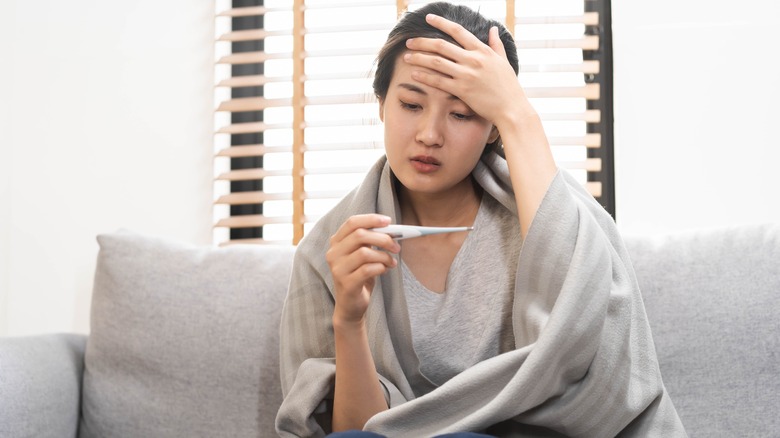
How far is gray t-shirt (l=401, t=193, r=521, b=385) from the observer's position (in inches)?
51.6

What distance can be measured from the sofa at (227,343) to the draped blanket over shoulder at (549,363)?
0.92ft

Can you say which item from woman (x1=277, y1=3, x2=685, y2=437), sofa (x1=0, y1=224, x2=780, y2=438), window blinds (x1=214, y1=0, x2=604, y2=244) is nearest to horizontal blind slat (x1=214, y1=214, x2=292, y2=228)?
window blinds (x1=214, y1=0, x2=604, y2=244)

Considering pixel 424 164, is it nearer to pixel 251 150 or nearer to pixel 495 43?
pixel 495 43

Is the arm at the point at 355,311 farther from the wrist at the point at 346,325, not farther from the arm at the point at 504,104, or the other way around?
the arm at the point at 504,104

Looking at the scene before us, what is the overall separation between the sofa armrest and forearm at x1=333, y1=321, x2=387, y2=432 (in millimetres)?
640

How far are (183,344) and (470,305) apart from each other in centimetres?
67

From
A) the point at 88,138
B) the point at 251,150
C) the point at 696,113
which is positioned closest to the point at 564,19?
the point at 696,113

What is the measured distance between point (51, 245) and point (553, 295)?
5.12ft

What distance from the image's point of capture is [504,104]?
126 centimetres

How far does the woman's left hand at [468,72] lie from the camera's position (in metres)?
1.25

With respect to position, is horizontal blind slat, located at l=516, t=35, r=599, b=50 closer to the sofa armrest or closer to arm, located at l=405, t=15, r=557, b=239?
arm, located at l=405, t=15, r=557, b=239

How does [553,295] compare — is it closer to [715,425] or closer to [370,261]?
[370,261]

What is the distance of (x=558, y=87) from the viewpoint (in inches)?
83.0

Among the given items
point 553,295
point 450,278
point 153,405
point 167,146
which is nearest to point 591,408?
point 553,295
